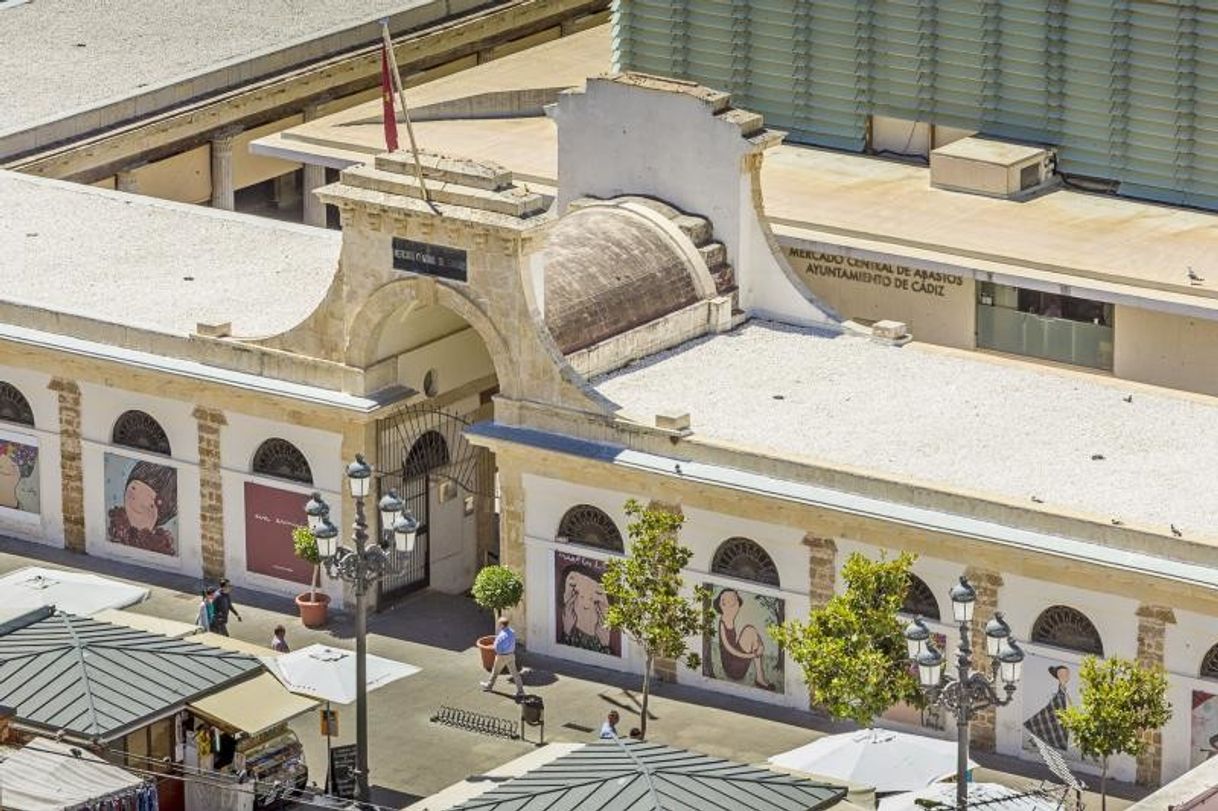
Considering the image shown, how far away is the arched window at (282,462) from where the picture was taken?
73.7m

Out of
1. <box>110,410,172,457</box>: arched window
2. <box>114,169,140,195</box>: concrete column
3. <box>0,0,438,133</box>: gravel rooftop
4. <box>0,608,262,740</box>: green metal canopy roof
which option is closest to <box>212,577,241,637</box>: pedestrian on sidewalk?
<box>110,410,172,457</box>: arched window

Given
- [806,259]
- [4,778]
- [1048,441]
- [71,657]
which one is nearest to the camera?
[4,778]

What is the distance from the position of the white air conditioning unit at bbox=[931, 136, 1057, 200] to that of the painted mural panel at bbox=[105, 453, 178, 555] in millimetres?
17145

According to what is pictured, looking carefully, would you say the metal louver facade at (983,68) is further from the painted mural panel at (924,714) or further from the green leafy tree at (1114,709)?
the green leafy tree at (1114,709)

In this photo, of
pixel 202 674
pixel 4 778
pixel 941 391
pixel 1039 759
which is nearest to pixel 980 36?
pixel 941 391

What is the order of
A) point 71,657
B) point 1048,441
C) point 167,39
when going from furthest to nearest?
point 167,39
point 1048,441
point 71,657

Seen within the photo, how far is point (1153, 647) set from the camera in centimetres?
6456

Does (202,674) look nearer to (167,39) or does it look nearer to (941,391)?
(941,391)

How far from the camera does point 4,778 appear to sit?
59406 mm

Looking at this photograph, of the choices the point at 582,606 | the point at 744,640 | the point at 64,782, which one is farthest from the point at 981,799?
the point at 64,782

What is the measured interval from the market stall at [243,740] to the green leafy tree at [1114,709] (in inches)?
484

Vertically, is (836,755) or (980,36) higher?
(980,36)

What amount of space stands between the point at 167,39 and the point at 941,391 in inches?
1218

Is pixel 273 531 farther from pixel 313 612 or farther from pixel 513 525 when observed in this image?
pixel 513 525
